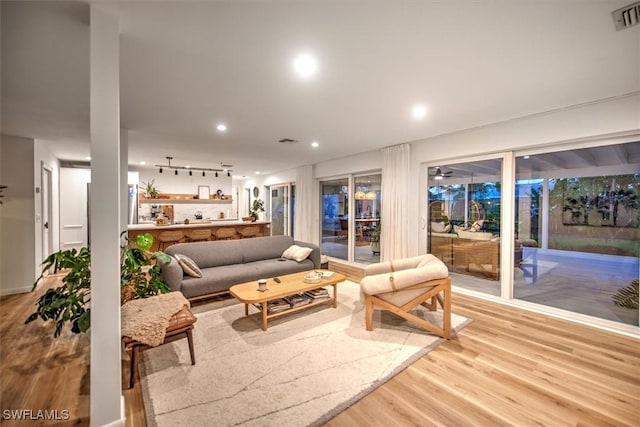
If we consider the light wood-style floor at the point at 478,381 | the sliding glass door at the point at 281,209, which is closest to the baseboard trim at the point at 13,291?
the light wood-style floor at the point at 478,381

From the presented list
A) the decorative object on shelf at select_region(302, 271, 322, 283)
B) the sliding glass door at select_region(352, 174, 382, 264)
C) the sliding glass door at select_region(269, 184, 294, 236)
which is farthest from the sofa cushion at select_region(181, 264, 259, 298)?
the sliding glass door at select_region(269, 184, 294, 236)

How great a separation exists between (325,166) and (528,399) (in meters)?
5.80

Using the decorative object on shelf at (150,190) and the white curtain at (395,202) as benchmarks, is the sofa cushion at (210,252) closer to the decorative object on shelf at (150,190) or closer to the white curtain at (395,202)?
the white curtain at (395,202)

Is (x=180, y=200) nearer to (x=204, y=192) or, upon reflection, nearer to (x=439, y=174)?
(x=204, y=192)

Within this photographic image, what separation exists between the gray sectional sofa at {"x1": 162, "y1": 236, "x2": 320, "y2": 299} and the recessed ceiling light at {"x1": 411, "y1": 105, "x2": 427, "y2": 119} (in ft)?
8.86

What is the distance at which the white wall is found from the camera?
14.1 feet

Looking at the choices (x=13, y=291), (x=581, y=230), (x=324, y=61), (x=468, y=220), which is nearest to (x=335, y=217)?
(x=468, y=220)

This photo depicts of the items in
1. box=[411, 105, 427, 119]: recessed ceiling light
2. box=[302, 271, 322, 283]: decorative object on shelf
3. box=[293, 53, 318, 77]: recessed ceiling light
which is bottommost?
box=[302, 271, 322, 283]: decorative object on shelf

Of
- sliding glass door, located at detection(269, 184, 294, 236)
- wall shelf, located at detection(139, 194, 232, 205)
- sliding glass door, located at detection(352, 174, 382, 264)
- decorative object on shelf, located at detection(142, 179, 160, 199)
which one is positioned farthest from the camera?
sliding glass door, located at detection(269, 184, 294, 236)

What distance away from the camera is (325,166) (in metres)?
6.98

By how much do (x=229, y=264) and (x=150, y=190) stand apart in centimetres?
470

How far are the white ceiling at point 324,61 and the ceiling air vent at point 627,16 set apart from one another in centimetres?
5

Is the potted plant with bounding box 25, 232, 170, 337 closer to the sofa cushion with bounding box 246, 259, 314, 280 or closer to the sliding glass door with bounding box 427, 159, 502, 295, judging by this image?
the sofa cushion with bounding box 246, 259, 314, 280

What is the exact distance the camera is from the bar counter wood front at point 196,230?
573cm
